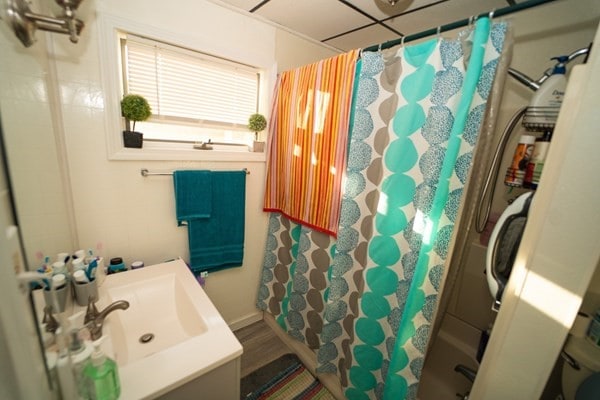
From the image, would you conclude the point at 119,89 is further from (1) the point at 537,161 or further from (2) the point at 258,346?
(1) the point at 537,161

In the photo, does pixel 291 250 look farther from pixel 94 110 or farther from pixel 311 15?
pixel 311 15

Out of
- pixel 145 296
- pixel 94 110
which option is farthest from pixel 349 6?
pixel 145 296

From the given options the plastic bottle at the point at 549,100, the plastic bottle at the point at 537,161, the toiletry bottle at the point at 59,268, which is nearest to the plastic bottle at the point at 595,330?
the plastic bottle at the point at 537,161

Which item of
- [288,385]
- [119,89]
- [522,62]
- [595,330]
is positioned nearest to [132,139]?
[119,89]

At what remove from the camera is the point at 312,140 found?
4.59ft

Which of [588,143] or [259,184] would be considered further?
[259,184]

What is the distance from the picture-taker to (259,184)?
1787mm

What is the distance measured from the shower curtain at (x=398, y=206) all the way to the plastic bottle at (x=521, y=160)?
516mm

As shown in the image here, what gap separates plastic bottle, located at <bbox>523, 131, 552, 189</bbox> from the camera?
105 centimetres

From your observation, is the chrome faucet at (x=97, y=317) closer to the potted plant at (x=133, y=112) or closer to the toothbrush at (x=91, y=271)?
the toothbrush at (x=91, y=271)

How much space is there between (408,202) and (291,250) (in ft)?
3.09

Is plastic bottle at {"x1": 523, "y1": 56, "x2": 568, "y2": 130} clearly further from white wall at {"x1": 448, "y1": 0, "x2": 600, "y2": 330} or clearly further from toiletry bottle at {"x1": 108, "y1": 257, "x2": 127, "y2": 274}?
toiletry bottle at {"x1": 108, "y1": 257, "x2": 127, "y2": 274}

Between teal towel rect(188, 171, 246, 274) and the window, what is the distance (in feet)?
1.02

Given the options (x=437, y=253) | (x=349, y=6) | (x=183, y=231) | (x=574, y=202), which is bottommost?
(x=183, y=231)
